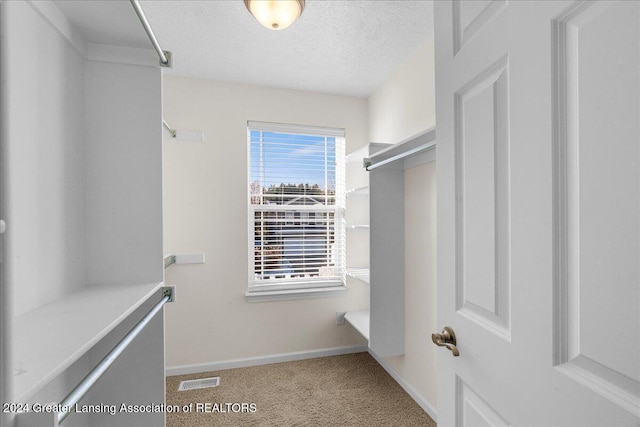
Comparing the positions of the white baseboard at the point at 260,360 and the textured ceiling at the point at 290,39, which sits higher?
the textured ceiling at the point at 290,39

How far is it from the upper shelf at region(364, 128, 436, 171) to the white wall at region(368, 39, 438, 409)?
0.21 m

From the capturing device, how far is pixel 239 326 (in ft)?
9.02

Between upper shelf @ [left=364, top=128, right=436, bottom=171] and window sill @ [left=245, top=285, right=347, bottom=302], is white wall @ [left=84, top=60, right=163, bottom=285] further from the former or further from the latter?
window sill @ [left=245, top=285, right=347, bottom=302]

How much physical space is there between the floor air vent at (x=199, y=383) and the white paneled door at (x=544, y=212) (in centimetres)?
212

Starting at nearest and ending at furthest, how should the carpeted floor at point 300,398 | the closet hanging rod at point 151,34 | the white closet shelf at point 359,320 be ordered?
the closet hanging rod at point 151,34 < the carpeted floor at point 300,398 < the white closet shelf at point 359,320

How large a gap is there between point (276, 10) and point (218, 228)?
5.69ft

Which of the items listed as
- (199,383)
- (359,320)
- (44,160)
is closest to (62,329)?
(44,160)

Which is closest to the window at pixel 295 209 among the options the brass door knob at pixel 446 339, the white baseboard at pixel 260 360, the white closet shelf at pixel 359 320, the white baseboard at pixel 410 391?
the white closet shelf at pixel 359 320

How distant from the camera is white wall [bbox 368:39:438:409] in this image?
2033mm

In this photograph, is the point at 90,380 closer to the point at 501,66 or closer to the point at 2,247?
the point at 2,247

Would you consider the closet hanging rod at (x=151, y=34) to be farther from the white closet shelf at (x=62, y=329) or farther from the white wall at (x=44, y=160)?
the white closet shelf at (x=62, y=329)

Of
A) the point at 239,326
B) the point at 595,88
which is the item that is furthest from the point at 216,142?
the point at 595,88

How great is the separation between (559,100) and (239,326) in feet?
8.94

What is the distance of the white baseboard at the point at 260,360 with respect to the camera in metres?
2.60
